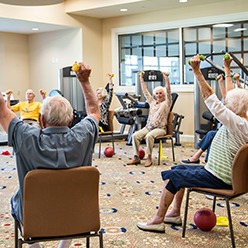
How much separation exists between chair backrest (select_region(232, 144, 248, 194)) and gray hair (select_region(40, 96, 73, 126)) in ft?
4.10

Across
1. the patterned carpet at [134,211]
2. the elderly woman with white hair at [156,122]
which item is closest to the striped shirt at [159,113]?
the elderly woman with white hair at [156,122]

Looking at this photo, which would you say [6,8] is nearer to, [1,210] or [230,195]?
[1,210]

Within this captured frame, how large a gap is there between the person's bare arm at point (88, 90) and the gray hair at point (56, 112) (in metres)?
0.23

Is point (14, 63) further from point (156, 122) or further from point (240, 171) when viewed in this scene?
point (240, 171)

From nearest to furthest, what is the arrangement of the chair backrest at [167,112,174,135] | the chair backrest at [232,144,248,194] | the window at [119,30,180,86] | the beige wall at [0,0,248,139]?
the chair backrest at [232,144,248,194], the chair backrest at [167,112,174,135], the beige wall at [0,0,248,139], the window at [119,30,180,86]

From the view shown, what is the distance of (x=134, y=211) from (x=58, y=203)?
6.04ft

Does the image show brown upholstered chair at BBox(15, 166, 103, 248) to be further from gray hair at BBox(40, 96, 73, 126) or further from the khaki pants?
the khaki pants

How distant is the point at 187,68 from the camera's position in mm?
8742

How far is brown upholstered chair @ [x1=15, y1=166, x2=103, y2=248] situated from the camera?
1995 mm

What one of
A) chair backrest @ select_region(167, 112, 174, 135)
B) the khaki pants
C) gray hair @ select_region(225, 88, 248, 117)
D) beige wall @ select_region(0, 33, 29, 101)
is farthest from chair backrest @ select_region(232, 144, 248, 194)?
beige wall @ select_region(0, 33, 29, 101)

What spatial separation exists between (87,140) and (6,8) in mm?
6841

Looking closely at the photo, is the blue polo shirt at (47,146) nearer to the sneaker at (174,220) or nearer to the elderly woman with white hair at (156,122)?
the sneaker at (174,220)

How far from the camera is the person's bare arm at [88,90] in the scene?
7.42ft

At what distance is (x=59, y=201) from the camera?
6.72 ft
